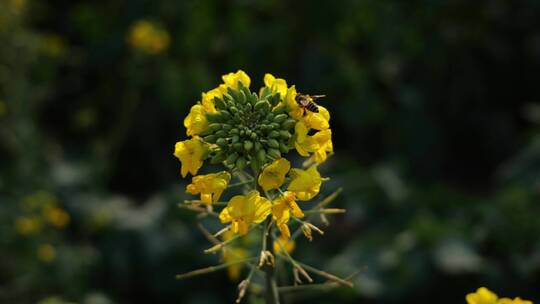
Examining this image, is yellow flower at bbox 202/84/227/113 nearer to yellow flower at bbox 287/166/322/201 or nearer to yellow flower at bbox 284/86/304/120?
yellow flower at bbox 284/86/304/120

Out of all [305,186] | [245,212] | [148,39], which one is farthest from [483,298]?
[148,39]

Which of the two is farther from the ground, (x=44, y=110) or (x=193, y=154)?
(x=44, y=110)

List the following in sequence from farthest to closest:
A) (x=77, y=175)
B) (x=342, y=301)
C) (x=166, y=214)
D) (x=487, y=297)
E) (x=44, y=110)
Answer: (x=44, y=110) → (x=77, y=175) → (x=166, y=214) → (x=342, y=301) → (x=487, y=297)

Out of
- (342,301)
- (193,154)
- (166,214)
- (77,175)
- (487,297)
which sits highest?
(77,175)

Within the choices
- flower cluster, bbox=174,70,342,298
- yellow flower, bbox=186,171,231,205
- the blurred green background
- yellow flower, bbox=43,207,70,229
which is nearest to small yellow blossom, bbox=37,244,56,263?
the blurred green background

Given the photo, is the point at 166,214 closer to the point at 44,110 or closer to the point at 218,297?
the point at 218,297

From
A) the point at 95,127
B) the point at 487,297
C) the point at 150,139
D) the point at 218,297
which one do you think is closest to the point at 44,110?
the point at 95,127
